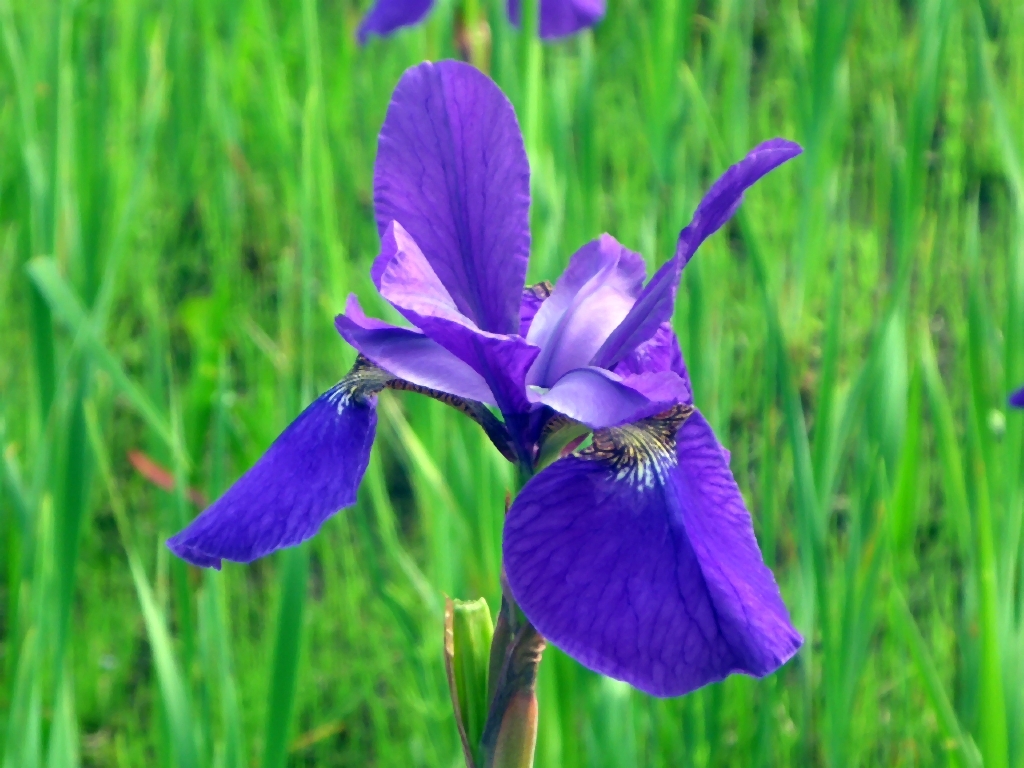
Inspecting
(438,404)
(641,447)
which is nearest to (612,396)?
(641,447)

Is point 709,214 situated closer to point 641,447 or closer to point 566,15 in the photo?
point 641,447

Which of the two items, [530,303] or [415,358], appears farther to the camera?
[530,303]

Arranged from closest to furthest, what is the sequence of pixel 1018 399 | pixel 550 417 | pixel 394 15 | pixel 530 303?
pixel 550 417 < pixel 530 303 < pixel 1018 399 < pixel 394 15

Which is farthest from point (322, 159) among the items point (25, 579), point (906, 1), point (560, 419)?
point (906, 1)

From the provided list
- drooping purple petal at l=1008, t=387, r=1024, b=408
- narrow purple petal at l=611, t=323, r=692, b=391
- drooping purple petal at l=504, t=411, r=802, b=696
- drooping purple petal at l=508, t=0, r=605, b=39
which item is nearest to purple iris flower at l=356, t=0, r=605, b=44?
drooping purple petal at l=508, t=0, r=605, b=39

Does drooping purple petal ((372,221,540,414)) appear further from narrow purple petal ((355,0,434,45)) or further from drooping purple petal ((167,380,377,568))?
narrow purple petal ((355,0,434,45))

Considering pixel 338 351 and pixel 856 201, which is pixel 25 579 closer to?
pixel 338 351

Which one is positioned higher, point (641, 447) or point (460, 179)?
point (460, 179)
